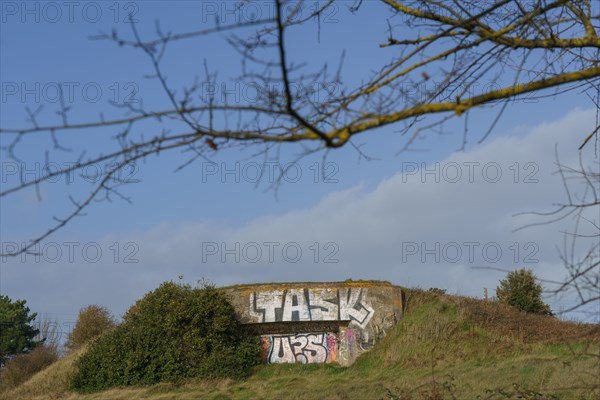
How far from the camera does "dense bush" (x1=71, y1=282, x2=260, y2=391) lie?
2308cm

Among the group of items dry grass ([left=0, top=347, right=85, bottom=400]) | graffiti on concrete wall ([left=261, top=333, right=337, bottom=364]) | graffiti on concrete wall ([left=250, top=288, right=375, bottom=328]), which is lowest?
dry grass ([left=0, top=347, right=85, bottom=400])

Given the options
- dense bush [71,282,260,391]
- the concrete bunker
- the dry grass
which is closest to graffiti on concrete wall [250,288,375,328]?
the concrete bunker

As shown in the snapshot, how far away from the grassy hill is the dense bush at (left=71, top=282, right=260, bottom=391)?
576 millimetres

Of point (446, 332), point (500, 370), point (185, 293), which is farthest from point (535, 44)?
point (185, 293)

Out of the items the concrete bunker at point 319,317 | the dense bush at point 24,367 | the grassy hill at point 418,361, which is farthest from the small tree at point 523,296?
the dense bush at point 24,367

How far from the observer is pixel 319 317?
79.2 feet

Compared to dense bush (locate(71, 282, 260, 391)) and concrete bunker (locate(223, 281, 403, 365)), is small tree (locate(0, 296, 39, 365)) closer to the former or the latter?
dense bush (locate(71, 282, 260, 391))

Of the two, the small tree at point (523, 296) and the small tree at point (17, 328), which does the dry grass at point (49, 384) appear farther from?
the small tree at point (523, 296)

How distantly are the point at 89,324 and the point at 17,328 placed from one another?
6.02 meters

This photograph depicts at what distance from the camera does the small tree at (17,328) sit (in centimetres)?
3944

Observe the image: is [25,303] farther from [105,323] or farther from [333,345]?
[333,345]

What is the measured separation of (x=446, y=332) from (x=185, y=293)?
8.89 meters

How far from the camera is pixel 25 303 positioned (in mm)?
43906

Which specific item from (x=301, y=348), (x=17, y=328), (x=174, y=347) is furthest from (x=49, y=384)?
(x=17, y=328)
